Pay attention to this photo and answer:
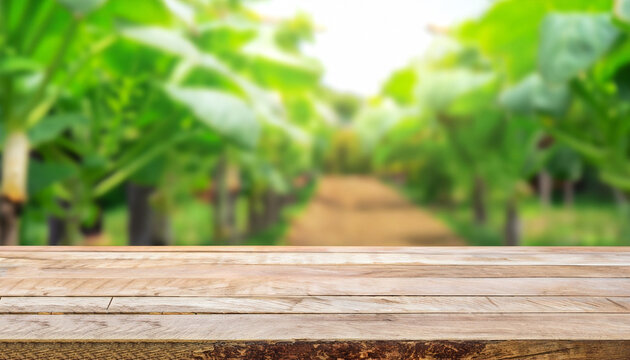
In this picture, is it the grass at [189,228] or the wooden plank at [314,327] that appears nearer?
the wooden plank at [314,327]

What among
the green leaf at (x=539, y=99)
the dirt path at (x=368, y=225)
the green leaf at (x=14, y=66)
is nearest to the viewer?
the green leaf at (x=14, y=66)

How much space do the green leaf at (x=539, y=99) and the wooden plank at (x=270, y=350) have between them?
1.21 metres

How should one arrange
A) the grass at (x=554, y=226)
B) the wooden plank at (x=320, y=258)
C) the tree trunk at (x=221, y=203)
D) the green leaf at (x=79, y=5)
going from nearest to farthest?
1. the wooden plank at (x=320, y=258)
2. the green leaf at (x=79, y=5)
3. the tree trunk at (x=221, y=203)
4. the grass at (x=554, y=226)

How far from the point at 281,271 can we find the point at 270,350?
0.77 ft

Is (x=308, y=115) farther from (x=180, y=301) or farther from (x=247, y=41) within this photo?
(x=180, y=301)

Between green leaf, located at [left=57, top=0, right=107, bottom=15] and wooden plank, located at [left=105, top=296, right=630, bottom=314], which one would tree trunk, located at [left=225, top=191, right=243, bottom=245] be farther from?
wooden plank, located at [left=105, top=296, right=630, bottom=314]

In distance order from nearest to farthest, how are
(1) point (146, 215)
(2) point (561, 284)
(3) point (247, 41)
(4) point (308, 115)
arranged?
(2) point (561, 284)
(3) point (247, 41)
(1) point (146, 215)
(4) point (308, 115)

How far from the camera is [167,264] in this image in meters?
0.80

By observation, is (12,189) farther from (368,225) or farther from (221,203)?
(368,225)

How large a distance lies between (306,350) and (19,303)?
0.32 meters

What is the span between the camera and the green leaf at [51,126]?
1.21 m

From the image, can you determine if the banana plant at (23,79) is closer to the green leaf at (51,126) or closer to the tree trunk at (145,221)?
the green leaf at (51,126)

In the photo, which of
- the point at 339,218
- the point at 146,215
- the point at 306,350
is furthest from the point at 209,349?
the point at 339,218

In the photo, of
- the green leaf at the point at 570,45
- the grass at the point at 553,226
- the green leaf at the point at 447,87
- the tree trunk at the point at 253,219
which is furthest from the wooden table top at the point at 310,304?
the tree trunk at the point at 253,219
